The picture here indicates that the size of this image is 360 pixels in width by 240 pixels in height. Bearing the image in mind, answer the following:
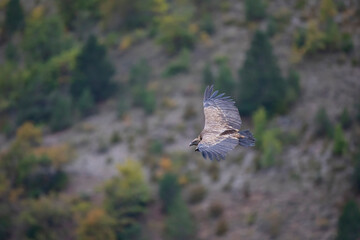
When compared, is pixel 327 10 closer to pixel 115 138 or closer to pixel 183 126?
pixel 183 126

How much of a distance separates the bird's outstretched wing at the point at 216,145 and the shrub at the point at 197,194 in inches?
957

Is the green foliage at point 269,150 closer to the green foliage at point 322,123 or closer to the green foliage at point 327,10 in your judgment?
the green foliage at point 322,123

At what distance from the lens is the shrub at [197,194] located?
44.0 meters

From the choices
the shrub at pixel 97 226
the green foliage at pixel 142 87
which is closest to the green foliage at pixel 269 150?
the shrub at pixel 97 226

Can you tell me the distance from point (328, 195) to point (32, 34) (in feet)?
127

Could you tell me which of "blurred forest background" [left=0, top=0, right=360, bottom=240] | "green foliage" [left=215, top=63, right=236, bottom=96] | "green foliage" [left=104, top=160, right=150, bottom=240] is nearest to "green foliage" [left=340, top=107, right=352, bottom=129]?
"blurred forest background" [left=0, top=0, right=360, bottom=240]

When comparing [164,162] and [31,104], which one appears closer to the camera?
[164,162]

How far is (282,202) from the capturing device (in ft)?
134

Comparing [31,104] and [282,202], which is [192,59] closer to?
[31,104]

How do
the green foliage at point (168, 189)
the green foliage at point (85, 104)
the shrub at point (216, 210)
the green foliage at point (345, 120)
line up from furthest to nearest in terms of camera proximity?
the green foliage at point (85, 104) < the green foliage at point (345, 120) < the green foliage at point (168, 189) < the shrub at point (216, 210)

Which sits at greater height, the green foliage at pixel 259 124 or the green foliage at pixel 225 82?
the green foliage at pixel 225 82

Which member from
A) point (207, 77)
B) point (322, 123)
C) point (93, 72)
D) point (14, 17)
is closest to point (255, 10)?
point (207, 77)

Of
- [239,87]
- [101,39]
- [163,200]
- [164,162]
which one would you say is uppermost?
[101,39]

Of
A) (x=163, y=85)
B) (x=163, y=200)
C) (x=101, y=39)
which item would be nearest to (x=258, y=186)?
(x=163, y=200)
